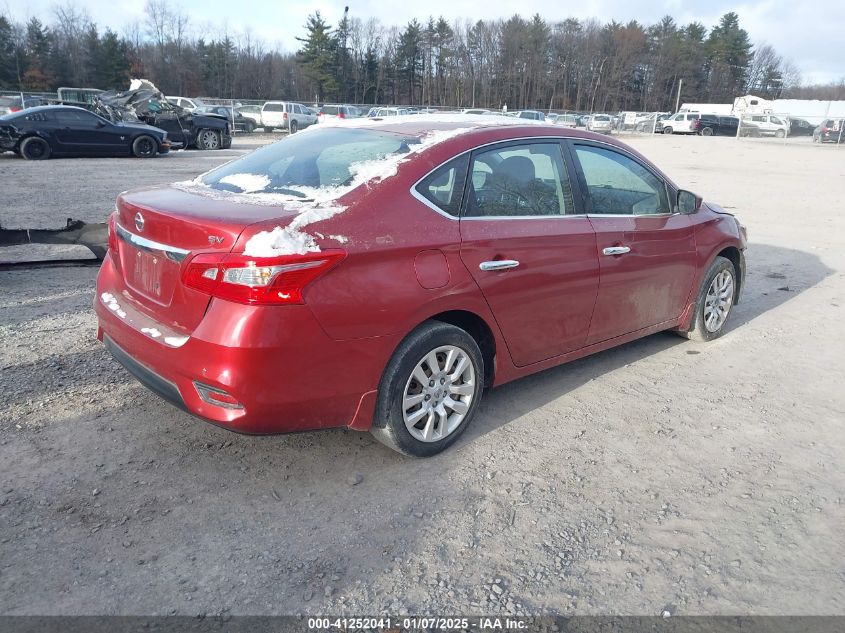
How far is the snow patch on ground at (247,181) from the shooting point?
3.41 meters

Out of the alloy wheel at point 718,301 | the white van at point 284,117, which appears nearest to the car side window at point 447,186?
the alloy wheel at point 718,301

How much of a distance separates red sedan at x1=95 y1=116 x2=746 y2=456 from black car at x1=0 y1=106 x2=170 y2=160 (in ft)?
54.8

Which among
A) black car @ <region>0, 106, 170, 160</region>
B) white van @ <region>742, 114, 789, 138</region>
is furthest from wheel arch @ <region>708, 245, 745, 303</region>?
white van @ <region>742, 114, 789, 138</region>

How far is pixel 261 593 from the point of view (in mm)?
2438

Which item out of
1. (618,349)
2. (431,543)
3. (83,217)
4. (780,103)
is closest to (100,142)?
(83,217)

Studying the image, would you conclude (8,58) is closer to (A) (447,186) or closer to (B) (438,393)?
(A) (447,186)

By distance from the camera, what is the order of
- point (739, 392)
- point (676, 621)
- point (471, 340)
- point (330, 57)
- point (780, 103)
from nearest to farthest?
1. point (676, 621)
2. point (471, 340)
3. point (739, 392)
4. point (780, 103)
5. point (330, 57)

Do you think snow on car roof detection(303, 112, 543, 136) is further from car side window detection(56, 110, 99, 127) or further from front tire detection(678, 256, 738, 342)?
car side window detection(56, 110, 99, 127)

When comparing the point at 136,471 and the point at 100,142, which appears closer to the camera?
the point at 136,471

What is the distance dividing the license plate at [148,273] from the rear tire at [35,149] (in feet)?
57.0

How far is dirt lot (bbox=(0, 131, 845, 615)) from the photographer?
2.49 m

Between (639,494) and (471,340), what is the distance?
1109 millimetres

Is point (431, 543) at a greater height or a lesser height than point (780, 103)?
lesser

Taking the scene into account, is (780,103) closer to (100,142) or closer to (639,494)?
(100,142)
